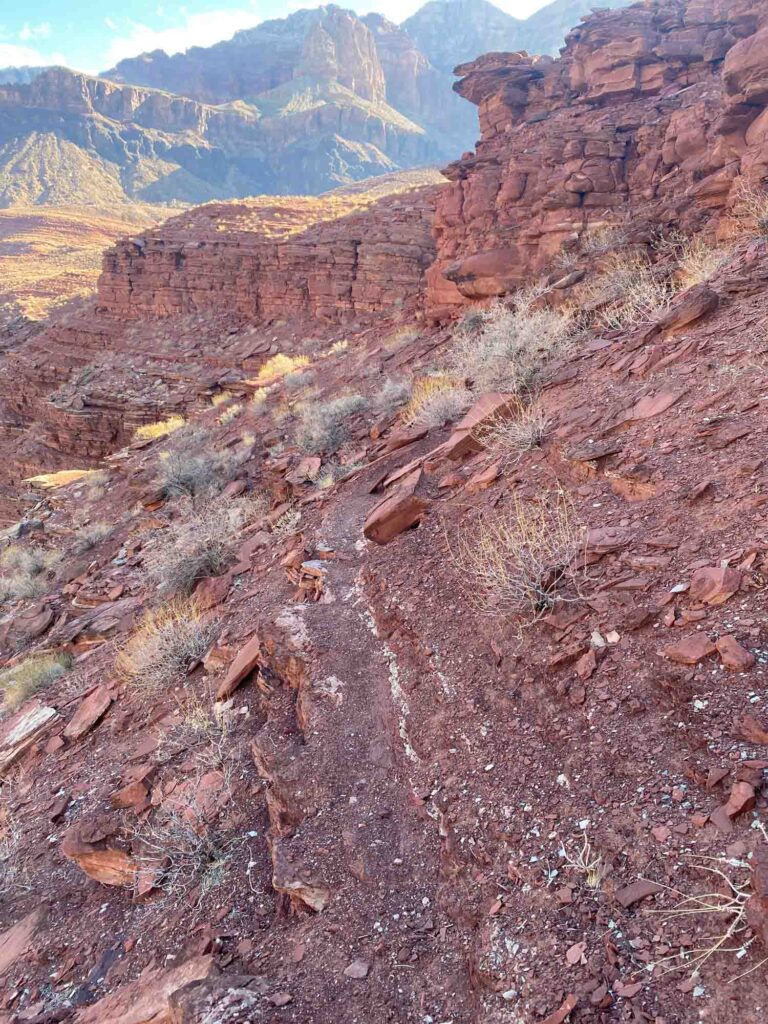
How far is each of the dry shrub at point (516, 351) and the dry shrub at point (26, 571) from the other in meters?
7.83

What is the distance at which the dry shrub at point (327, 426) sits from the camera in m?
9.91

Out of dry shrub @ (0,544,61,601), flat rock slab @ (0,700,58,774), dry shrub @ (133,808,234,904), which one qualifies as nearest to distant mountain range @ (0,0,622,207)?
dry shrub @ (0,544,61,601)

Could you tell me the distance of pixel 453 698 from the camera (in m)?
3.70

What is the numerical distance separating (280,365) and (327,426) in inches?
416

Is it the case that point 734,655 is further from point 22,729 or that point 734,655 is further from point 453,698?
point 22,729

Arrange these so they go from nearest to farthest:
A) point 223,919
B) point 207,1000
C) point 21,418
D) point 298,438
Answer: point 207,1000 < point 223,919 < point 298,438 < point 21,418

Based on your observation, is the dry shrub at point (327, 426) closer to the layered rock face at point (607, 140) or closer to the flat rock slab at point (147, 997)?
the layered rock face at point (607, 140)

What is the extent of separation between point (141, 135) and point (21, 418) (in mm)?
104578

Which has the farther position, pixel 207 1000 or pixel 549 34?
pixel 549 34

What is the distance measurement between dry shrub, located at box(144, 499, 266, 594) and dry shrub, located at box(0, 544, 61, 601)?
2694 millimetres

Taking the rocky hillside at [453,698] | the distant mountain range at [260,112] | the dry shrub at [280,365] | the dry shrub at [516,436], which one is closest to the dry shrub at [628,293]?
the rocky hillside at [453,698]

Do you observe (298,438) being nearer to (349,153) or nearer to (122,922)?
(122,922)

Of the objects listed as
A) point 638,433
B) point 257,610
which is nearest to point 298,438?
point 257,610

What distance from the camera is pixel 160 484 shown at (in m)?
11.8
